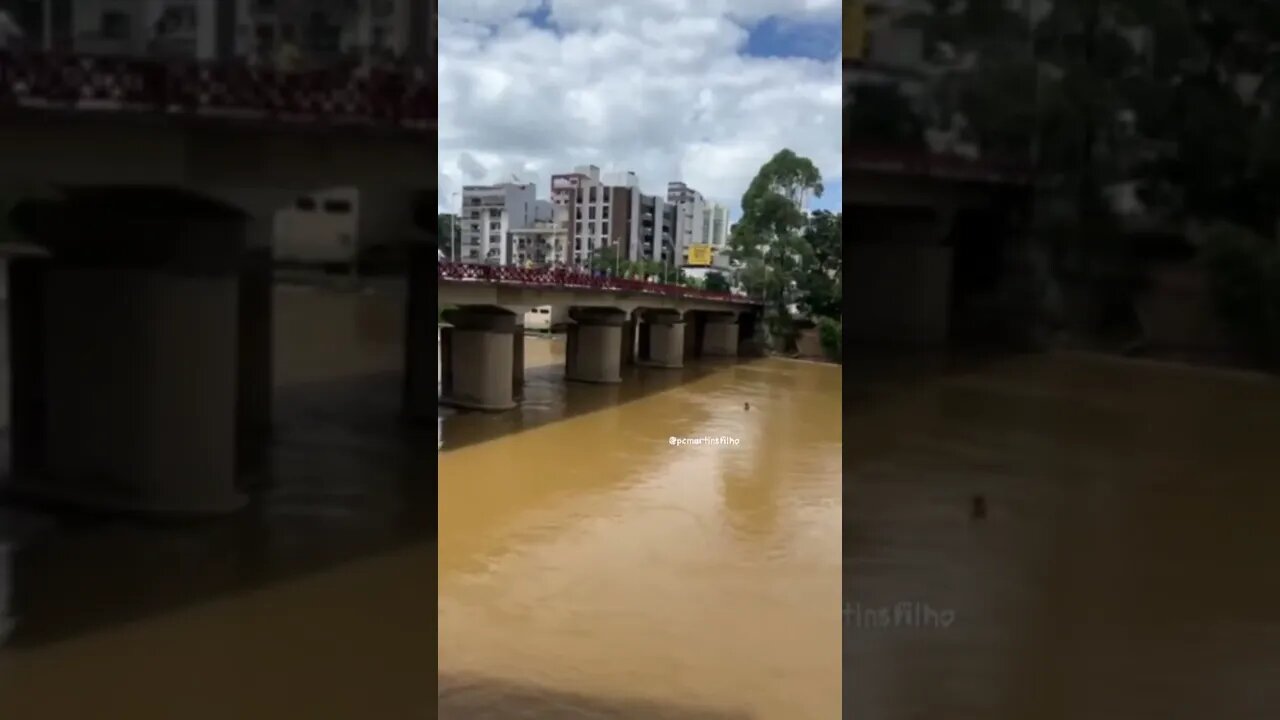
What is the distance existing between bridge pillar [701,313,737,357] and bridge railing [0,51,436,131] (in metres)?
10.1

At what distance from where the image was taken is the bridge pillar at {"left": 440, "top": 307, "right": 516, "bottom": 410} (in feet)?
27.4

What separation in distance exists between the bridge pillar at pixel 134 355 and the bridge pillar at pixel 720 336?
33.0ft

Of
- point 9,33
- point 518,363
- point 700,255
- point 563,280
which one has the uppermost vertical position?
point 700,255

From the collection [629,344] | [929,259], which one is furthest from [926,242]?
[629,344]

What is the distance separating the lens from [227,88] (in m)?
1.50

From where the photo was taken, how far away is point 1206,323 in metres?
1.45

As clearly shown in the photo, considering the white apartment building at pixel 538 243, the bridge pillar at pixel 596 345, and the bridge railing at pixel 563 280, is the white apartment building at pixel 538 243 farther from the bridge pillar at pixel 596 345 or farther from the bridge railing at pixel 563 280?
the bridge railing at pixel 563 280

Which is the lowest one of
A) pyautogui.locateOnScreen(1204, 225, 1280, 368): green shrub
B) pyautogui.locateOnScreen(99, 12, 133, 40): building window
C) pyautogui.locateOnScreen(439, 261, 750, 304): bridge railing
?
pyautogui.locateOnScreen(1204, 225, 1280, 368): green shrub

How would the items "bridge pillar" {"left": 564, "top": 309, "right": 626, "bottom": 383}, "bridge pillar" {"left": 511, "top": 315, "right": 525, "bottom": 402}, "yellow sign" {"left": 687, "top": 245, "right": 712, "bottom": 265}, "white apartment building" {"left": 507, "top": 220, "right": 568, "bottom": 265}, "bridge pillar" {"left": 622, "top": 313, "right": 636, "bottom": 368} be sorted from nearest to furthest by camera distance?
1. "bridge pillar" {"left": 511, "top": 315, "right": 525, "bottom": 402}
2. "bridge pillar" {"left": 564, "top": 309, "right": 626, "bottom": 383}
3. "white apartment building" {"left": 507, "top": 220, "right": 568, "bottom": 265}
4. "bridge pillar" {"left": 622, "top": 313, "right": 636, "bottom": 368}
5. "yellow sign" {"left": 687, "top": 245, "right": 712, "bottom": 265}

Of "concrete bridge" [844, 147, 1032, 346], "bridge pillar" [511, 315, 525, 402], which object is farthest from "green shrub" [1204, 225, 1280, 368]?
"bridge pillar" [511, 315, 525, 402]

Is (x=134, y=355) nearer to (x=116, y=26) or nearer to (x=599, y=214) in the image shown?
(x=116, y=26)

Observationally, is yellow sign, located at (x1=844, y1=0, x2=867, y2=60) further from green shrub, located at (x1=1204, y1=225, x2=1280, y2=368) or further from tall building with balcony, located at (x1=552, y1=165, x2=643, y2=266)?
tall building with balcony, located at (x1=552, y1=165, x2=643, y2=266)

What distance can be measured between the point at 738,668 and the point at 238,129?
8.24 ft

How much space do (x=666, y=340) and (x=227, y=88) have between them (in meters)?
10.2
